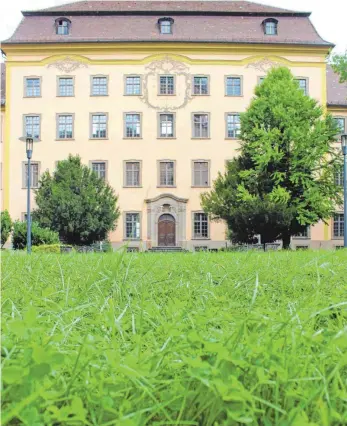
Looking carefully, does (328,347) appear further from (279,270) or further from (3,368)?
(279,270)

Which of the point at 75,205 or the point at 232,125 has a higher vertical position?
the point at 232,125

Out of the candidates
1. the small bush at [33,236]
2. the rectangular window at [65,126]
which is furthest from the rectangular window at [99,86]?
the small bush at [33,236]

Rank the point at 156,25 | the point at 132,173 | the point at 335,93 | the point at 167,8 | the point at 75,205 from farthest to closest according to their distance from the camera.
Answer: the point at 335,93
the point at 167,8
the point at 156,25
the point at 132,173
the point at 75,205

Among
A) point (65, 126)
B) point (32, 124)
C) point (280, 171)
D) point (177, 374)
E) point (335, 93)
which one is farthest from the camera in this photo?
point (335, 93)

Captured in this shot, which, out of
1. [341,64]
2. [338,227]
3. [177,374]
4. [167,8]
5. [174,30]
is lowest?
[177,374]

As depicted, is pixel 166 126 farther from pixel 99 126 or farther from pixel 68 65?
pixel 68 65

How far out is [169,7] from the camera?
41.2 meters

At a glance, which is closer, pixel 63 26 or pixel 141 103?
pixel 141 103

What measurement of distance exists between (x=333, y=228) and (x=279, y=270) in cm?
3704

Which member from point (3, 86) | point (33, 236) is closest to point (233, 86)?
point (3, 86)

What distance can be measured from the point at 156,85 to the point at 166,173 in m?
6.22

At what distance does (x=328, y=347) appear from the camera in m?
1.28

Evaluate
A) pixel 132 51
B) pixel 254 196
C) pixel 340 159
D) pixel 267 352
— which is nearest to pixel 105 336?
pixel 267 352

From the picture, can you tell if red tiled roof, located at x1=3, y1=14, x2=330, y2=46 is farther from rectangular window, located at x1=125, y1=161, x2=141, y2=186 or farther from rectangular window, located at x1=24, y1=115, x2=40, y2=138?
rectangular window, located at x1=125, y1=161, x2=141, y2=186
